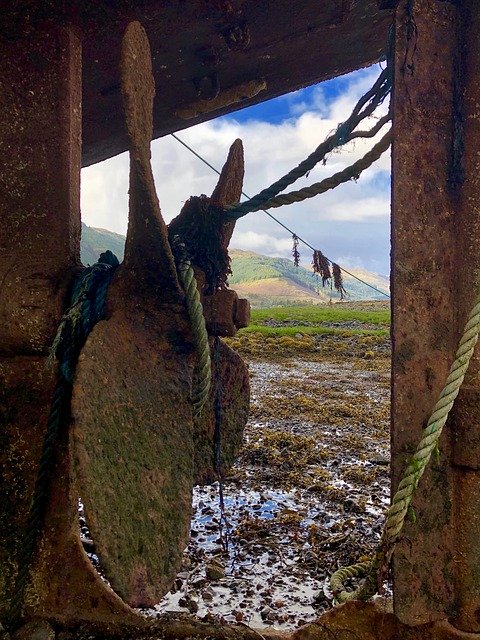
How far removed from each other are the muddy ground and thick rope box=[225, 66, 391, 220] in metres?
1.57

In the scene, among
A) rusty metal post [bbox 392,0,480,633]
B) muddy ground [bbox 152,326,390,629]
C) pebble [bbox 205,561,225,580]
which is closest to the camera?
rusty metal post [bbox 392,0,480,633]

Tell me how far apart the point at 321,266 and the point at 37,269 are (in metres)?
1.51

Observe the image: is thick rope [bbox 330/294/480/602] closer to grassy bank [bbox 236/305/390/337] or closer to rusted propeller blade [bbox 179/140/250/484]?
rusted propeller blade [bbox 179/140/250/484]

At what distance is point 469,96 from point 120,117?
2294 mm

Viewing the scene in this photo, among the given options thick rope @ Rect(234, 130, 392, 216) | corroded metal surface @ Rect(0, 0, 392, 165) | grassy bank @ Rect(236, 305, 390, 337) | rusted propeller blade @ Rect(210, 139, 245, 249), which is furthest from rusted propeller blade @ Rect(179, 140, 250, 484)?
grassy bank @ Rect(236, 305, 390, 337)

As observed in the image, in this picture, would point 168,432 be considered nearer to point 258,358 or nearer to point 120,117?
point 120,117

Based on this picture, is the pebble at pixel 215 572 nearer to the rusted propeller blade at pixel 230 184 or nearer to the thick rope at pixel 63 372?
the thick rope at pixel 63 372

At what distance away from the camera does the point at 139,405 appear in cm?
167

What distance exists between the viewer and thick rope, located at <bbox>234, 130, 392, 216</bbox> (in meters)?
2.05

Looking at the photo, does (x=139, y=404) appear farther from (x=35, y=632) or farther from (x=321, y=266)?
(x=321, y=266)

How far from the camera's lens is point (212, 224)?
2.06 meters

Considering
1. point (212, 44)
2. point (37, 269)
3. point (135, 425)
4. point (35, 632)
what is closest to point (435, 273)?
point (135, 425)

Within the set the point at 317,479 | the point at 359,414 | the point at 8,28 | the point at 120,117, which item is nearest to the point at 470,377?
the point at 8,28

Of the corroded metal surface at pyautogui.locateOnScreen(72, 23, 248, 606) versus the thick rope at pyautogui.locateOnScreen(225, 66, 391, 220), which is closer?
the corroded metal surface at pyautogui.locateOnScreen(72, 23, 248, 606)
